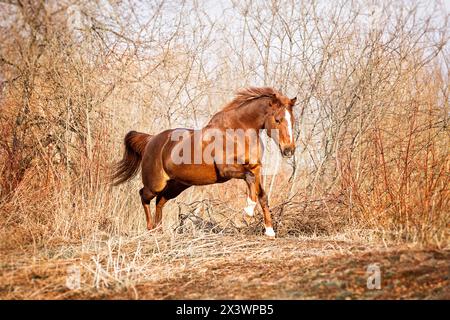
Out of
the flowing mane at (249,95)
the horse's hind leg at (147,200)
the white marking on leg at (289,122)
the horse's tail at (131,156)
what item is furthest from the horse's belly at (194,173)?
the white marking on leg at (289,122)

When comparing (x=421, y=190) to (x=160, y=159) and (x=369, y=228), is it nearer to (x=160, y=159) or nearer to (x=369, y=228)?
(x=369, y=228)

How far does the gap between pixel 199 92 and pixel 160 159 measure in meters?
2.40

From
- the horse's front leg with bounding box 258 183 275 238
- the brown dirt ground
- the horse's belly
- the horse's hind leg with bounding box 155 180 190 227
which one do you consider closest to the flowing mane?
the horse's belly

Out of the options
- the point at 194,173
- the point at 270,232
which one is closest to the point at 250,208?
the point at 270,232

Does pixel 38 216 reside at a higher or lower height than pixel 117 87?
lower

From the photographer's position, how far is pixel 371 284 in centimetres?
342

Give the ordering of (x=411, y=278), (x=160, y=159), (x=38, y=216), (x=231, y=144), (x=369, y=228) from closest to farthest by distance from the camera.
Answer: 1. (x=411, y=278)
2. (x=369, y=228)
3. (x=38, y=216)
4. (x=231, y=144)
5. (x=160, y=159)

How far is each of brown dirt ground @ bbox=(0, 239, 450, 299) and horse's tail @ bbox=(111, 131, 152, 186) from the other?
3.24 meters

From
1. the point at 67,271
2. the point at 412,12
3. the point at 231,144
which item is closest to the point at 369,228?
the point at 231,144

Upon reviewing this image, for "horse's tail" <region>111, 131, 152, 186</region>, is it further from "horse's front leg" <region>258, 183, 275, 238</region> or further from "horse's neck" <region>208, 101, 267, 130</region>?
"horse's front leg" <region>258, 183, 275, 238</region>

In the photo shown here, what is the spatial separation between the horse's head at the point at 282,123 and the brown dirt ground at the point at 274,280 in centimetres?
198

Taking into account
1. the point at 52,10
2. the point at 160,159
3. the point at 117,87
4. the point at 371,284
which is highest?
the point at 52,10

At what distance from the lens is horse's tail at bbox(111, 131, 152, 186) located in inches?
311

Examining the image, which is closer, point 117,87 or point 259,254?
point 259,254
